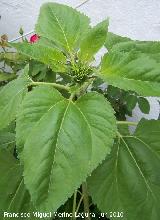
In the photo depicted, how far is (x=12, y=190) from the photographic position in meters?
0.92

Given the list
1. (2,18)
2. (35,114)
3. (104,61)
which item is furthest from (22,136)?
(2,18)

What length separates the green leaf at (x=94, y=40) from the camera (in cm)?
83

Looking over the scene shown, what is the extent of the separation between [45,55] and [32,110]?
0.18 meters

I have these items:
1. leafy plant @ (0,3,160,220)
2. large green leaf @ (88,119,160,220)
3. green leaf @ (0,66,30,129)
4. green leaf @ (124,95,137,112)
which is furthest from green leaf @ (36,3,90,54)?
green leaf @ (124,95,137,112)

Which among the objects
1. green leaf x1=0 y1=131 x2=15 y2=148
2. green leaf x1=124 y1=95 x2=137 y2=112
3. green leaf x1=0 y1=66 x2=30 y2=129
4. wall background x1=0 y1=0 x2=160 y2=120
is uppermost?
wall background x1=0 y1=0 x2=160 y2=120

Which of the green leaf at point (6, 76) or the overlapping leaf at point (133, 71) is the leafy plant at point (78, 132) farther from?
the green leaf at point (6, 76)

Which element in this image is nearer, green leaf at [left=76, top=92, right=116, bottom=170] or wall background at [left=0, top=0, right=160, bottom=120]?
green leaf at [left=76, top=92, right=116, bottom=170]

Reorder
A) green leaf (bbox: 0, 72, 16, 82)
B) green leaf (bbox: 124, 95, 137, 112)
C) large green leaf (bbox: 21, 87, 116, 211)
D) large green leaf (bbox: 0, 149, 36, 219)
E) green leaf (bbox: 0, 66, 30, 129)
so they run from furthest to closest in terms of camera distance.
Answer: green leaf (bbox: 0, 72, 16, 82) < green leaf (bbox: 124, 95, 137, 112) < large green leaf (bbox: 0, 149, 36, 219) < green leaf (bbox: 0, 66, 30, 129) < large green leaf (bbox: 21, 87, 116, 211)

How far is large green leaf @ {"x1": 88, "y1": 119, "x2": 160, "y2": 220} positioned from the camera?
84 centimetres

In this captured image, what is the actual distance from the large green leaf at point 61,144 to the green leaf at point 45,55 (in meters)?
0.13

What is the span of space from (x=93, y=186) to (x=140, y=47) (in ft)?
0.96

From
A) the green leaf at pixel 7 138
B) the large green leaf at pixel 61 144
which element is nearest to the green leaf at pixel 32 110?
the large green leaf at pixel 61 144

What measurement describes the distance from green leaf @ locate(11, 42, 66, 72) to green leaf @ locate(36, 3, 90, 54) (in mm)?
34

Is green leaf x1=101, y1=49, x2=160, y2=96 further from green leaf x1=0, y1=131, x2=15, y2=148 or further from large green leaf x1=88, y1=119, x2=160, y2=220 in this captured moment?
green leaf x1=0, y1=131, x2=15, y2=148
